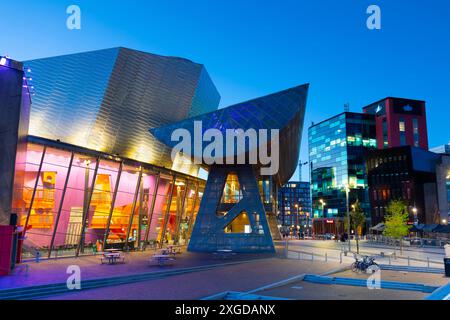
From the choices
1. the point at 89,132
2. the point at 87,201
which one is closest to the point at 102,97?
the point at 89,132

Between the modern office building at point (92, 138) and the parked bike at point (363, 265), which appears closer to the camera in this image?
the parked bike at point (363, 265)

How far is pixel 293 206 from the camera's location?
187875 millimetres

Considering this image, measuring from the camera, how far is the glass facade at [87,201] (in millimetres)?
26812

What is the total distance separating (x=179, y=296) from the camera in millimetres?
12438

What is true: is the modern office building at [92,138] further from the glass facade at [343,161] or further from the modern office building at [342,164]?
the glass facade at [343,161]

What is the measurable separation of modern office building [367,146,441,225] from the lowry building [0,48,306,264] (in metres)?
61.5

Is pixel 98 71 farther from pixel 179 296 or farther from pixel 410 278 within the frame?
pixel 410 278

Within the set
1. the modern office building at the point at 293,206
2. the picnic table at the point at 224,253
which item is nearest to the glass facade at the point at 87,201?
the picnic table at the point at 224,253

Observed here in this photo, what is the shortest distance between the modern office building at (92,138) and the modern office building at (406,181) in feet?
205

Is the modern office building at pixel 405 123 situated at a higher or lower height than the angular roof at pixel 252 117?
higher

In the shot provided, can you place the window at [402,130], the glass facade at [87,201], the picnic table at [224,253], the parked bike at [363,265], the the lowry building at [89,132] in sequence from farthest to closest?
the window at [402,130] → the glass facade at [87,201] → the picnic table at [224,253] → the the lowry building at [89,132] → the parked bike at [363,265]

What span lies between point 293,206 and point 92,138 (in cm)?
16443

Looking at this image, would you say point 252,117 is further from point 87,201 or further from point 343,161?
point 343,161

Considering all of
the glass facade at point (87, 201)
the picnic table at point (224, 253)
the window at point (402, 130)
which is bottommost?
the picnic table at point (224, 253)
